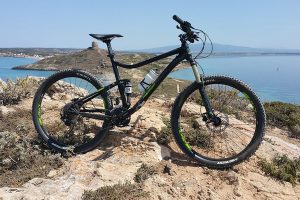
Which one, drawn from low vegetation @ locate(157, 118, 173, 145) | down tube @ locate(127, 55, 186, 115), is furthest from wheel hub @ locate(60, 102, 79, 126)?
low vegetation @ locate(157, 118, 173, 145)

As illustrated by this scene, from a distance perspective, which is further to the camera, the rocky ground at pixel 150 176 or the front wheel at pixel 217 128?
the front wheel at pixel 217 128

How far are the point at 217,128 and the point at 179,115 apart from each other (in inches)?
33.3

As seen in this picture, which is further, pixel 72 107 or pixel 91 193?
pixel 72 107

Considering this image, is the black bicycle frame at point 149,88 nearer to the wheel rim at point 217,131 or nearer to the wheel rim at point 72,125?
the wheel rim at point 72,125

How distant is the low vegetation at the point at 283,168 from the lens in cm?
703

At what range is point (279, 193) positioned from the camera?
21.6ft

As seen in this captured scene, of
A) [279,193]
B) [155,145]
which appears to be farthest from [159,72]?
[279,193]

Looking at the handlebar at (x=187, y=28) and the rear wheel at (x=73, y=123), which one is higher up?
the handlebar at (x=187, y=28)


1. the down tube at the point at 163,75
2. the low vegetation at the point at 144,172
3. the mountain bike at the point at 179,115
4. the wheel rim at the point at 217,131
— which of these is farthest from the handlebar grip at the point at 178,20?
the low vegetation at the point at 144,172

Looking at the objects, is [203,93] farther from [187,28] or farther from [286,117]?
[286,117]

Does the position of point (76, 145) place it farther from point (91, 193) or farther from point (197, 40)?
point (197, 40)

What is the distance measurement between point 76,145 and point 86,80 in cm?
137

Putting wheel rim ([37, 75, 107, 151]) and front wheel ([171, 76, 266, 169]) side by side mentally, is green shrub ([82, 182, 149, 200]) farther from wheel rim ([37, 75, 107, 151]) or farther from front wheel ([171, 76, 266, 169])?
wheel rim ([37, 75, 107, 151])

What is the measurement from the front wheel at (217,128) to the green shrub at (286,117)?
435 centimetres
